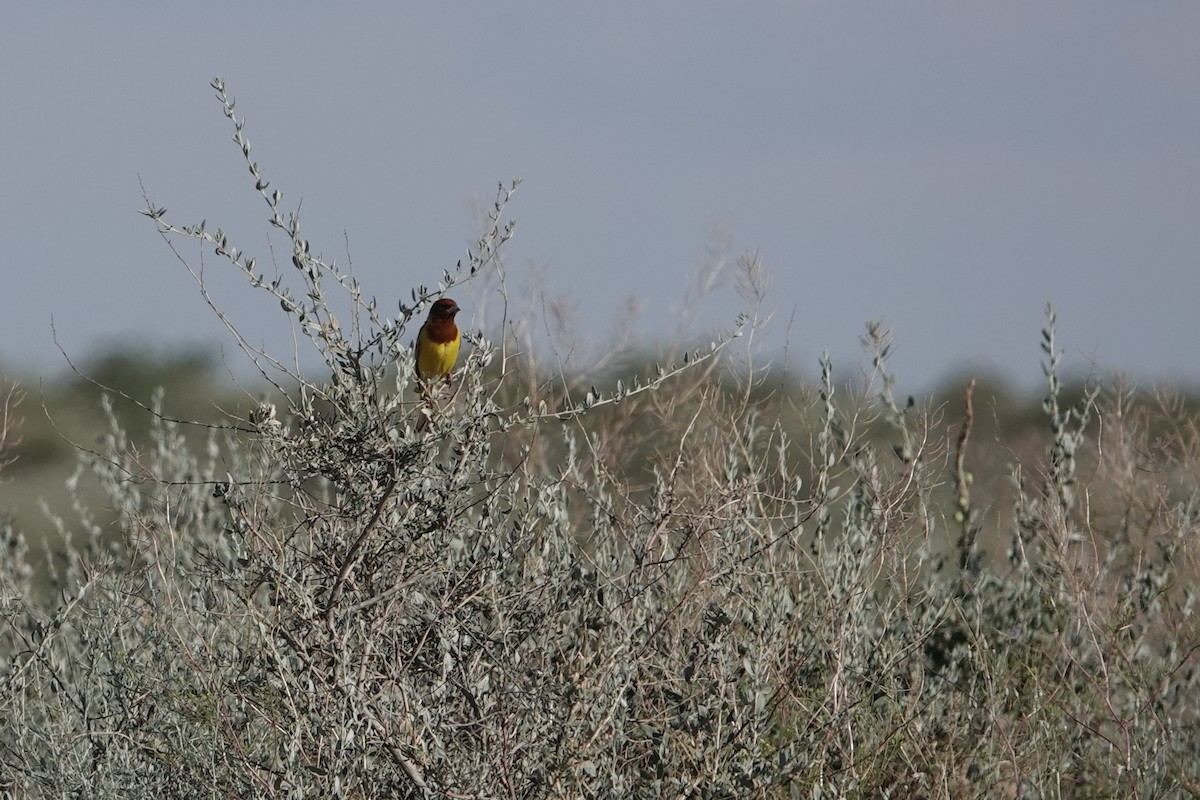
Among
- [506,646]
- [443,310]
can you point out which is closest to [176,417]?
[443,310]

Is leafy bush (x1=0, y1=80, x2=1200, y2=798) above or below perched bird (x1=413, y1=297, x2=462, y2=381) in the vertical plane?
below

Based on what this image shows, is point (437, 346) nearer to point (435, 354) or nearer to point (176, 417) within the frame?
point (435, 354)

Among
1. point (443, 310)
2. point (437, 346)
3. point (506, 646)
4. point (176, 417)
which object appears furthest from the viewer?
point (176, 417)

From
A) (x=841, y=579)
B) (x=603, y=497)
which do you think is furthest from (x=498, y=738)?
(x=841, y=579)

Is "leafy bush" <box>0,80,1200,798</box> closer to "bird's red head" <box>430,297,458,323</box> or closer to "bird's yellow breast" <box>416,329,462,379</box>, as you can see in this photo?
"bird's yellow breast" <box>416,329,462,379</box>

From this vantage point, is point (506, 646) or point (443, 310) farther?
point (443, 310)

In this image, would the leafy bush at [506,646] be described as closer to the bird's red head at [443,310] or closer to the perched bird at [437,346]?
the perched bird at [437,346]

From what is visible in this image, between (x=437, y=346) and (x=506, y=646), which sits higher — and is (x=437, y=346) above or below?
above

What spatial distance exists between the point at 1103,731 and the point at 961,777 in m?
0.85

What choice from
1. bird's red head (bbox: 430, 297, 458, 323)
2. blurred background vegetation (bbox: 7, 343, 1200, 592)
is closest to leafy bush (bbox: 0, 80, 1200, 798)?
blurred background vegetation (bbox: 7, 343, 1200, 592)

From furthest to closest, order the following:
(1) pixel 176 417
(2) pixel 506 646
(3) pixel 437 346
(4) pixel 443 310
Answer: (1) pixel 176 417 → (4) pixel 443 310 → (3) pixel 437 346 → (2) pixel 506 646

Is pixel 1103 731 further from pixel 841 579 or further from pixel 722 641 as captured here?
pixel 722 641

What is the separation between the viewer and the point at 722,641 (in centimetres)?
386

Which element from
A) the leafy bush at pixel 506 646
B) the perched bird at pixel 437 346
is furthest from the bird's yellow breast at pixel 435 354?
the leafy bush at pixel 506 646
